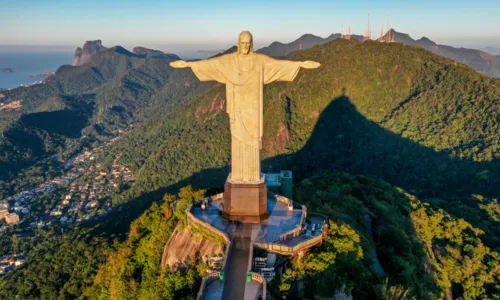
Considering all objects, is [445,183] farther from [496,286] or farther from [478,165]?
[496,286]

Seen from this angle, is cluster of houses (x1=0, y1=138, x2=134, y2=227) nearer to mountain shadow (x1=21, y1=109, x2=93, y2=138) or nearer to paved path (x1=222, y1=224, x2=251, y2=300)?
mountain shadow (x1=21, y1=109, x2=93, y2=138)

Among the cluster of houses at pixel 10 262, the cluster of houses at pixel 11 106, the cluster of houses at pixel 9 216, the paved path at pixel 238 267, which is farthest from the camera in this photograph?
the cluster of houses at pixel 11 106

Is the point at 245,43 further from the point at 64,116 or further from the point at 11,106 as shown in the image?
the point at 11,106

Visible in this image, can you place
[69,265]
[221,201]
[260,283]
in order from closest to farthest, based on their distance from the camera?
[260,283] → [221,201] → [69,265]

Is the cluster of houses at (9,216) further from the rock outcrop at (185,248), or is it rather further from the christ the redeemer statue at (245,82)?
the christ the redeemer statue at (245,82)

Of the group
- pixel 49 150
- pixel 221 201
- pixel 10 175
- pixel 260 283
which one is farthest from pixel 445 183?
pixel 49 150

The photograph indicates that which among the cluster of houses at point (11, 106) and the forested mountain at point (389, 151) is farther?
the cluster of houses at point (11, 106)

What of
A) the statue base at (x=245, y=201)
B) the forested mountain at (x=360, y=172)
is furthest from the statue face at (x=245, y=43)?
the forested mountain at (x=360, y=172)
